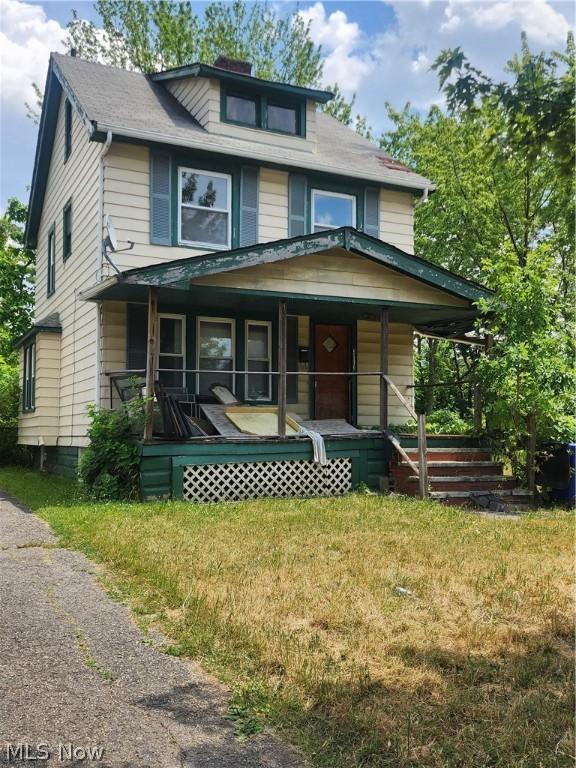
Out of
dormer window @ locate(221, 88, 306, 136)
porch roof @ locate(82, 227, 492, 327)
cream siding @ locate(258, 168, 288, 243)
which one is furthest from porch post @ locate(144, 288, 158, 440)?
dormer window @ locate(221, 88, 306, 136)

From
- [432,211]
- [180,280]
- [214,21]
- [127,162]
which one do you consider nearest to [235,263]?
[180,280]

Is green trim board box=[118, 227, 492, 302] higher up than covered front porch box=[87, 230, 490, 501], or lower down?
higher up

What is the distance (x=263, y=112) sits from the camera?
47.8 feet

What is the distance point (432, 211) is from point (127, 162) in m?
13.5

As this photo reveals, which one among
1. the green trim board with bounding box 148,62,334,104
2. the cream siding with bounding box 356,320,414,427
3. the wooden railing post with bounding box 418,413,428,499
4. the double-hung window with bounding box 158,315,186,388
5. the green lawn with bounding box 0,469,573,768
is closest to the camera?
the green lawn with bounding box 0,469,573,768

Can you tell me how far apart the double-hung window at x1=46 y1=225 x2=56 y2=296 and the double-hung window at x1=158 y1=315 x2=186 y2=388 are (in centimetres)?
514

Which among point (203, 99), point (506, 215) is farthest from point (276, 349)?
point (506, 215)

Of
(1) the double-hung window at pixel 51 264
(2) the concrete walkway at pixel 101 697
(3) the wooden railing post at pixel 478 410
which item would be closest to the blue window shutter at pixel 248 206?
(3) the wooden railing post at pixel 478 410

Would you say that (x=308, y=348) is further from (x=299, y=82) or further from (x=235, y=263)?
(x=299, y=82)

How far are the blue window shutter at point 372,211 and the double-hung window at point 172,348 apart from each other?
4574 mm

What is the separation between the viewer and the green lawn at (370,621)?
3.17m

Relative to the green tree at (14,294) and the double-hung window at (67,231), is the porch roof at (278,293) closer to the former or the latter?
the double-hung window at (67,231)

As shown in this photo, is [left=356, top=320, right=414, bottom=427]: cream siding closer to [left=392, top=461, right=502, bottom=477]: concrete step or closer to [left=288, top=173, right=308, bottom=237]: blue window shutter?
[left=288, top=173, right=308, bottom=237]: blue window shutter

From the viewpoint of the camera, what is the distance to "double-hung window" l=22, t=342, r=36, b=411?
1611cm
